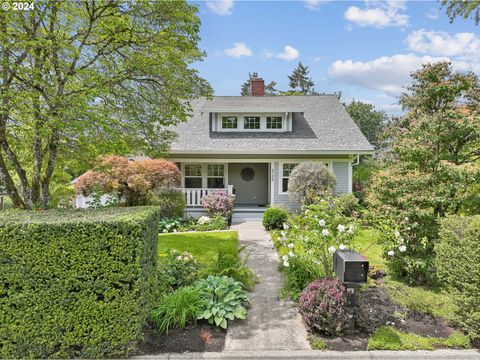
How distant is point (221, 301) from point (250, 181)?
453 inches

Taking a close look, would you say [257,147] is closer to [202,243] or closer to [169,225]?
[169,225]

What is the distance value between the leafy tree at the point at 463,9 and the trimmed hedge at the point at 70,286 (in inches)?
462

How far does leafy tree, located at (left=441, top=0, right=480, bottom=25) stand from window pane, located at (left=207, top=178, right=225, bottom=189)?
1085 centimetres

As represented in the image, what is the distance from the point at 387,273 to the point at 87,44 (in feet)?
28.6

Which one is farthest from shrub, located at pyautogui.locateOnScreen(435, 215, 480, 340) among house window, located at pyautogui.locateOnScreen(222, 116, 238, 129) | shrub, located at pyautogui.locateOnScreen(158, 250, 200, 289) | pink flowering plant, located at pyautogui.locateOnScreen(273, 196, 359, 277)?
house window, located at pyautogui.locateOnScreen(222, 116, 238, 129)

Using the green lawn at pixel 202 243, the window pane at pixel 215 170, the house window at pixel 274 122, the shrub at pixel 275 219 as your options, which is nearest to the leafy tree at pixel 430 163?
the green lawn at pixel 202 243

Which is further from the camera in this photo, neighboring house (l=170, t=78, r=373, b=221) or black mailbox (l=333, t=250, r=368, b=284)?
neighboring house (l=170, t=78, r=373, b=221)

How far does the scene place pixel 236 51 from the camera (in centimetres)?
1087

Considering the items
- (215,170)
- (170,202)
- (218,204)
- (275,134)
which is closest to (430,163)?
(218,204)

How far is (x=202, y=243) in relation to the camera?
8.73 meters

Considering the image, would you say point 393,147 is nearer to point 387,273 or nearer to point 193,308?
point 387,273

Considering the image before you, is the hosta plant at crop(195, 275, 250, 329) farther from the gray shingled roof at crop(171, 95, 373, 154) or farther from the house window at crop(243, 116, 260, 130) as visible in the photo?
the house window at crop(243, 116, 260, 130)

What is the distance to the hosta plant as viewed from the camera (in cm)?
432

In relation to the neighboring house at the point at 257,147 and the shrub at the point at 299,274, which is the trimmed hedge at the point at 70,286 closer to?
the shrub at the point at 299,274
